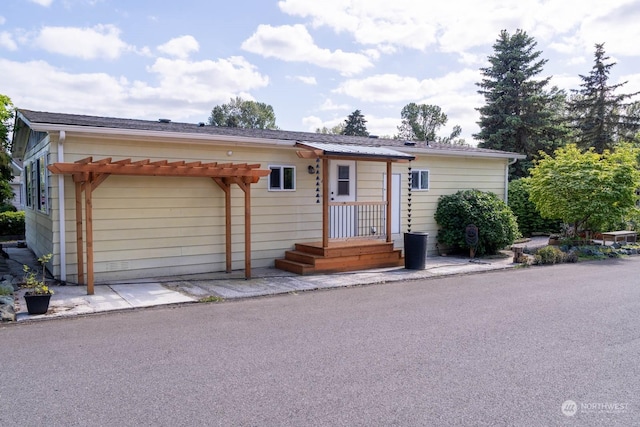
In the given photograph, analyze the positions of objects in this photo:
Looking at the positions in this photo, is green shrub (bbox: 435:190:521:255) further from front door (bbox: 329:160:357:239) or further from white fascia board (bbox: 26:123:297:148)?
white fascia board (bbox: 26:123:297:148)

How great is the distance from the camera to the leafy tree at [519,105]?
26234 mm

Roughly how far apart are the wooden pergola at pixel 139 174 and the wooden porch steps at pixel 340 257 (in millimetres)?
1315

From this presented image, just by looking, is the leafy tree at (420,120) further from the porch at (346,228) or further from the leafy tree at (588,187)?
the porch at (346,228)

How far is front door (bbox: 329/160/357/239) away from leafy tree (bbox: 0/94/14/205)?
510 inches

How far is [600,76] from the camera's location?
29062mm

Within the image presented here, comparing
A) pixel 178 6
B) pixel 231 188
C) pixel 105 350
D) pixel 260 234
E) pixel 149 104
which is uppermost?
pixel 149 104

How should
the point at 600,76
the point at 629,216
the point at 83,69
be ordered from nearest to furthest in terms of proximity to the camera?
the point at 629,216 → the point at 83,69 → the point at 600,76

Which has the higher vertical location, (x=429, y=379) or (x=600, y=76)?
(x=600, y=76)

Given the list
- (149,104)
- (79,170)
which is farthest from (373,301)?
(149,104)

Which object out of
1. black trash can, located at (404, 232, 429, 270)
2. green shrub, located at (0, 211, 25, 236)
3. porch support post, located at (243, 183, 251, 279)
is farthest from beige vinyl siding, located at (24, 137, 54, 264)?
green shrub, located at (0, 211, 25, 236)

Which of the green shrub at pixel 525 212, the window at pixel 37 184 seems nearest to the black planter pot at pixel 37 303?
Answer: the window at pixel 37 184

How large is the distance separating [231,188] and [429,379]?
271 inches

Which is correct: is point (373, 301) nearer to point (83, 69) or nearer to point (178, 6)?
point (178, 6)
